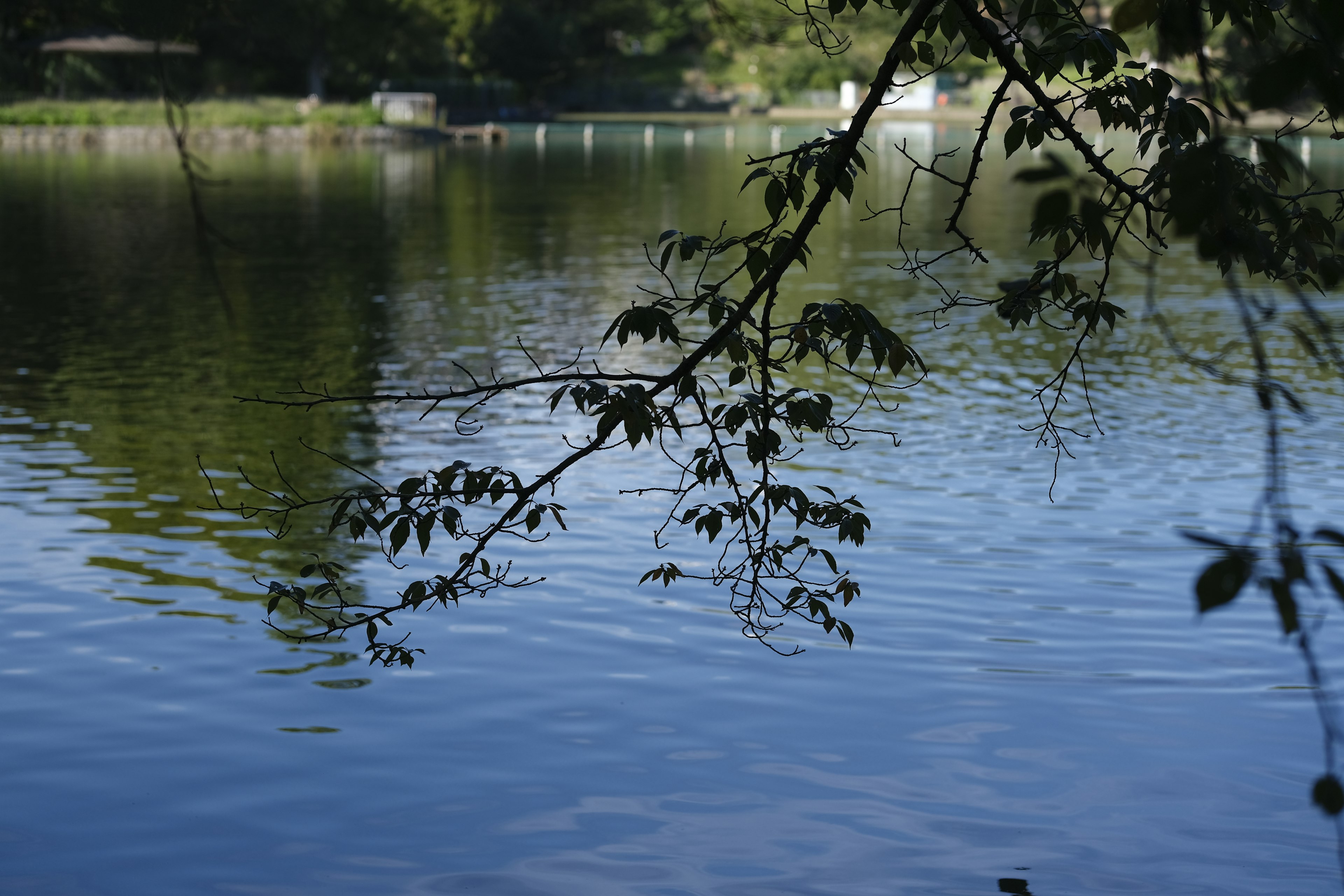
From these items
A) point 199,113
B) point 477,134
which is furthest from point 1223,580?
point 477,134

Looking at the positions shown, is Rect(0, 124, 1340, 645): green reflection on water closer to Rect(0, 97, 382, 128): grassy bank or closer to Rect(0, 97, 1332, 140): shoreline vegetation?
Rect(0, 97, 1332, 140): shoreline vegetation

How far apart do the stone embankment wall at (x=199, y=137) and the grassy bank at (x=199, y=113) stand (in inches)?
10.4

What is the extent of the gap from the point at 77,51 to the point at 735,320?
4590 centimetres

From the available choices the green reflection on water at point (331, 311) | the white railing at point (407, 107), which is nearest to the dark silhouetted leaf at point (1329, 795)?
the green reflection on water at point (331, 311)

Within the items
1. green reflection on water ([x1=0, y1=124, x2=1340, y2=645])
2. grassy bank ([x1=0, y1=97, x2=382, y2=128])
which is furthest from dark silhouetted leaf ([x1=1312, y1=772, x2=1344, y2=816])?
grassy bank ([x1=0, y1=97, x2=382, y2=128])

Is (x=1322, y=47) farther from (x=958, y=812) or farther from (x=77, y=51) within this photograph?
(x=77, y=51)

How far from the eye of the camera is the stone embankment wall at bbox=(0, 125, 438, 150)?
4619 centimetres

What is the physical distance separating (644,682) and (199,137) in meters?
46.0

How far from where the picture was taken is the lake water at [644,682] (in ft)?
16.4

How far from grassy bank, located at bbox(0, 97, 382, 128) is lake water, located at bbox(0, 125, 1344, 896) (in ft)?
115

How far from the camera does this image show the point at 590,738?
19.5ft

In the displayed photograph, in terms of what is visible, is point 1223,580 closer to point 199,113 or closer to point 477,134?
point 199,113

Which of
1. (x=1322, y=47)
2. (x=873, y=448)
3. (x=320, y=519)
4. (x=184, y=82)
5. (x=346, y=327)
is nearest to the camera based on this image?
(x=1322, y=47)

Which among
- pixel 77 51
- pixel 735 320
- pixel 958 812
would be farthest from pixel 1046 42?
pixel 77 51
